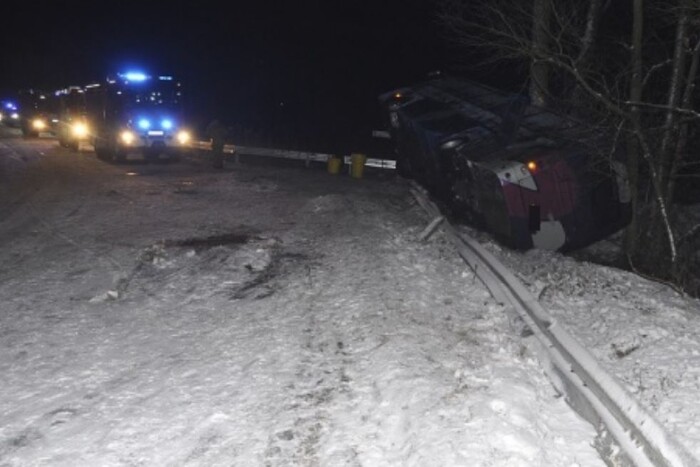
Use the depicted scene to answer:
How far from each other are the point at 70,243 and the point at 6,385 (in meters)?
4.80

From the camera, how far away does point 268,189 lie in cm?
1443

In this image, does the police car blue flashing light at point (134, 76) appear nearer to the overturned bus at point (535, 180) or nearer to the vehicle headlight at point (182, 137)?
the vehicle headlight at point (182, 137)

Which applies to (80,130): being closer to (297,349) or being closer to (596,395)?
(297,349)

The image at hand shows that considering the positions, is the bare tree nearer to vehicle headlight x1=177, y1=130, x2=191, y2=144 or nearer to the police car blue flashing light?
vehicle headlight x1=177, y1=130, x2=191, y2=144

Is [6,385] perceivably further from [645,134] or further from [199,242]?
[645,134]

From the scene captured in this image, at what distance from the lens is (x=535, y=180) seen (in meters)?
8.93

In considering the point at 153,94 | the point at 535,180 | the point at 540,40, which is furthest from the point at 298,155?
the point at 535,180

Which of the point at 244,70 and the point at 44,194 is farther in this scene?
the point at 244,70

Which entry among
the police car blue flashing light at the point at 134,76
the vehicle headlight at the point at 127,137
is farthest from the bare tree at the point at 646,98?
the police car blue flashing light at the point at 134,76

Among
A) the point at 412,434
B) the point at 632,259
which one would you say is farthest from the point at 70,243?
the point at 632,259

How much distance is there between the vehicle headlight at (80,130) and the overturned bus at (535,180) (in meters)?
18.8

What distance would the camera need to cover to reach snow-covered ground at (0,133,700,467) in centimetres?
391

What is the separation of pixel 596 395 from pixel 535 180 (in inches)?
206

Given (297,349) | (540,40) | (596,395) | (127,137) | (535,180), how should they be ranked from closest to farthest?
1. (596,395)
2. (297,349)
3. (535,180)
4. (540,40)
5. (127,137)
